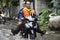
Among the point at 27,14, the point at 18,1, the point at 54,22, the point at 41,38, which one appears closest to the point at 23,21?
the point at 27,14

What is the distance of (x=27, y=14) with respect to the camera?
1028 cm

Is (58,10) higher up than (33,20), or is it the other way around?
(33,20)

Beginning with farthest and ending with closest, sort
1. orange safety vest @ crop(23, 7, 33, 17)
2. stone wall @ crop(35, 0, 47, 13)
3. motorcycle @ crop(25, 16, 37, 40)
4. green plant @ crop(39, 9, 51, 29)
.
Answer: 1. stone wall @ crop(35, 0, 47, 13)
2. green plant @ crop(39, 9, 51, 29)
3. orange safety vest @ crop(23, 7, 33, 17)
4. motorcycle @ crop(25, 16, 37, 40)

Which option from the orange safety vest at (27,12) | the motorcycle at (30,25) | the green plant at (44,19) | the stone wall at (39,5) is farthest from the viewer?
the stone wall at (39,5)

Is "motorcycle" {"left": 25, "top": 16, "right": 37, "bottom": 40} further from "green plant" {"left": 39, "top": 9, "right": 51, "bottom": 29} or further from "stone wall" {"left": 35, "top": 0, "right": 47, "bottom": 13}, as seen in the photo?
"stone wall" {"left": 35, "top": 0, "right": 47, "bottom": 13}

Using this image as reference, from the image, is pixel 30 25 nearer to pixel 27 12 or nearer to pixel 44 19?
pixel 27 12

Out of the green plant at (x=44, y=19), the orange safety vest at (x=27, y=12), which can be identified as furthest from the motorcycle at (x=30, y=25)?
the green plant at (x=44, y=19)

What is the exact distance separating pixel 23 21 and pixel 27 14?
30 cm

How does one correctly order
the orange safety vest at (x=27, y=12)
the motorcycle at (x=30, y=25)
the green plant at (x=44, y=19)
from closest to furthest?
the motorcycle at (x=30, y=25) < the orange safety vest at (x=27, y=12) < the green plant at (x=44, y=19)

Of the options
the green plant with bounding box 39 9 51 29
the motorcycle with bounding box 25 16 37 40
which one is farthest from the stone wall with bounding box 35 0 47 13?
the motorcycle with bounding box 25 16 37 40

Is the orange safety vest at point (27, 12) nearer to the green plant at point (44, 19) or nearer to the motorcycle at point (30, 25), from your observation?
the motorcycle at point (30, 25)

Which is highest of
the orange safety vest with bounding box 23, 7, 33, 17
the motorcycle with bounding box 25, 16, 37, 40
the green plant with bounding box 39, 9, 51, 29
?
the orange safety vest with bounding box 23, 7, 33, 17

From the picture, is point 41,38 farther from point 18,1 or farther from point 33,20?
point 18,1

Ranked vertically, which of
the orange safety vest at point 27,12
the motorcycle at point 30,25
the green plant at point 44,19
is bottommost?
the green plant at point 44,19
